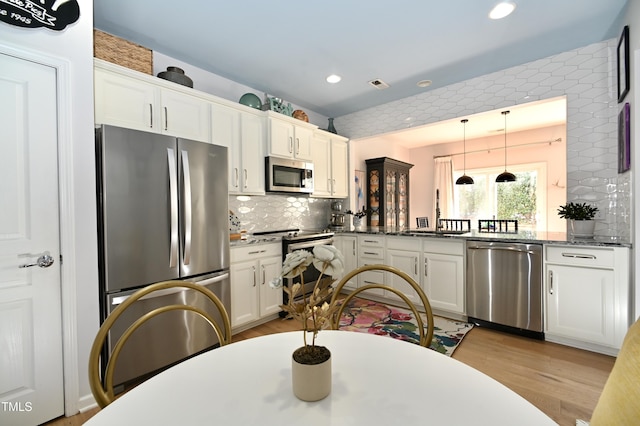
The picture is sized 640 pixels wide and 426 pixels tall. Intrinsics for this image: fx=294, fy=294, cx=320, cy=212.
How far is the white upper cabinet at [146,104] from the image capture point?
2.15m

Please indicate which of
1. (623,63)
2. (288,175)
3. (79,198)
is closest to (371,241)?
(288,175)

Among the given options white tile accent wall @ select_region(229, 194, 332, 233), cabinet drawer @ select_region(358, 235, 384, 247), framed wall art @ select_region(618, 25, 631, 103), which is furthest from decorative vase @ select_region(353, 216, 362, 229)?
framed wall art @ select_region(618, 25, 631, 103)

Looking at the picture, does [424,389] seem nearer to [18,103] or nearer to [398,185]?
[18,103]

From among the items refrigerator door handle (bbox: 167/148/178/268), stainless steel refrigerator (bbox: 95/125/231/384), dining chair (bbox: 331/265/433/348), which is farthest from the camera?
refrigerator door handle (bbox: 167/148/178/268)

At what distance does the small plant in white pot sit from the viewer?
8.58 ft

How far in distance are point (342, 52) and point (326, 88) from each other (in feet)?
2.84

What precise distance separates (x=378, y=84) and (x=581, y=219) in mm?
2445

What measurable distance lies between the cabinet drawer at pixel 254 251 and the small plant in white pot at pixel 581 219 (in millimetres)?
2774

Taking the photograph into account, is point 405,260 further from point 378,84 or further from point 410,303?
point 410,303

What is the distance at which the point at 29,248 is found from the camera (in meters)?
1.63

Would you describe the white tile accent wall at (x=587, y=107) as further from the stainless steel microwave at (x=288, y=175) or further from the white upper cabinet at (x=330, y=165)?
the stainless steel microwave at (x=288, y=175)

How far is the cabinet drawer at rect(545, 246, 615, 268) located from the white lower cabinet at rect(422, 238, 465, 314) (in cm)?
75

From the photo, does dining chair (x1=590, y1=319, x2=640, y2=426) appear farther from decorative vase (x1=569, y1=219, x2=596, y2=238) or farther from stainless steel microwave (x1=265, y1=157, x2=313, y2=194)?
stainless steel microwave (x1=265, y1=157, x2=313, y2=194)

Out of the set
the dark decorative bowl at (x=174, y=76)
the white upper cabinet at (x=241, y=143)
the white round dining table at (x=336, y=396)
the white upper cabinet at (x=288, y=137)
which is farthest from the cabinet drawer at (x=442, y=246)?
the dark decorative bowl at (x=174, y=76)
